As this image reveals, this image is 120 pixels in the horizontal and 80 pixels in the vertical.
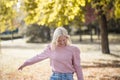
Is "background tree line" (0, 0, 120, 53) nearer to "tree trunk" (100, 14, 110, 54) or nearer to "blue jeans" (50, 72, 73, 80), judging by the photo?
"tree trunk" (100, 14, 110, 54)

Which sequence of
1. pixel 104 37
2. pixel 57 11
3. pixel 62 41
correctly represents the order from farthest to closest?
pixel 104 37 < pixel 57 11 < pixel 62 41

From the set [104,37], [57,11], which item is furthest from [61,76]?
[104,37]

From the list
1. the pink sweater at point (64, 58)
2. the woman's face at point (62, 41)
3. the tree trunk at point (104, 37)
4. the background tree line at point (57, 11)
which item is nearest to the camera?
the woman's face at point (62, 41)

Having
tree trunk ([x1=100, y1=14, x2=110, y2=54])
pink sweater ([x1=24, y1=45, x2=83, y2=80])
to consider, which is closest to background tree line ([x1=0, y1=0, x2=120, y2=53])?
tree trunk ([x1=100, y1=14, x2=110, y2=54])

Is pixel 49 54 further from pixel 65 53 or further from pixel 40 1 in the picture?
pixel 40 1

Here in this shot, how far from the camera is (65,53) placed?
5.91 m

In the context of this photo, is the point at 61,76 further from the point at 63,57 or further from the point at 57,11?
the point at 57,11

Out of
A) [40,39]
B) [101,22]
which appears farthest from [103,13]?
[40,39]

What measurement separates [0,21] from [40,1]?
43.6 ft

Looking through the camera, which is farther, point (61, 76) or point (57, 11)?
point (57, 11)

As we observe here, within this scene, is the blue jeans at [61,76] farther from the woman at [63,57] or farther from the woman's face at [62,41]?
the woman's face at [62,41]

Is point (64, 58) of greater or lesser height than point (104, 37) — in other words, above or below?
above

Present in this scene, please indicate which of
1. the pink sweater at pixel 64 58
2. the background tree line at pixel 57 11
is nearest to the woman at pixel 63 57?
the pink sweater at pixel 64 58

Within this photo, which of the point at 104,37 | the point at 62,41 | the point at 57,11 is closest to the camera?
the point at 62,41
